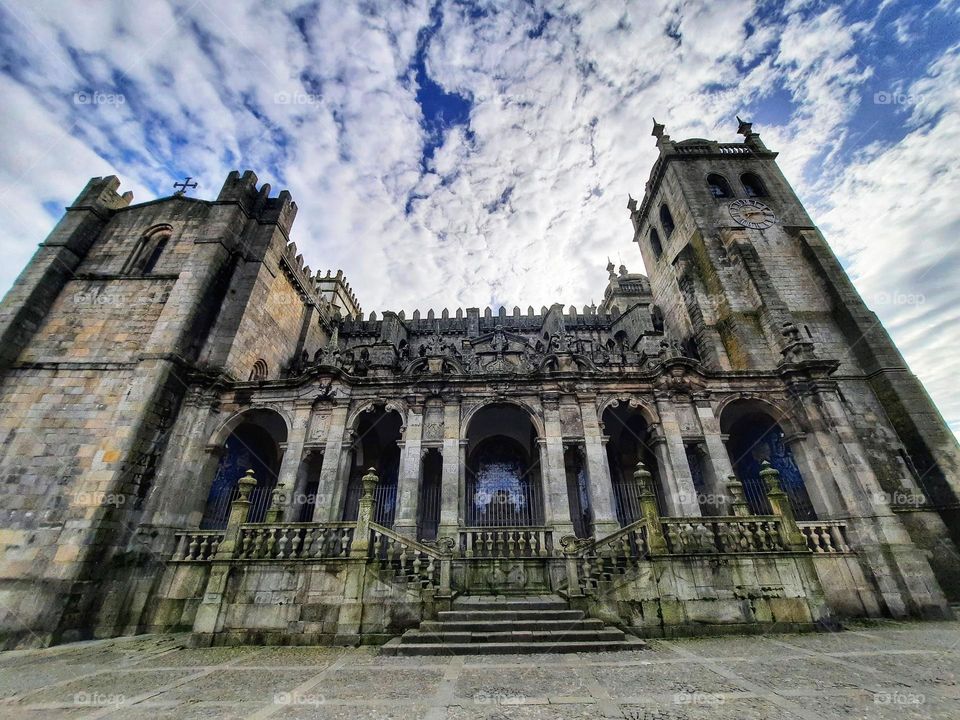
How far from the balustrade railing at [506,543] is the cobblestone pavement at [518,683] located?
3.73 meters

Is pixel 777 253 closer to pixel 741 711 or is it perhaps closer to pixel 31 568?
pixel 741 711

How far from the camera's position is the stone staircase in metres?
7.25

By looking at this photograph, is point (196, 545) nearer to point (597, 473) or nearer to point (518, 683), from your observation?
point (518, 683)

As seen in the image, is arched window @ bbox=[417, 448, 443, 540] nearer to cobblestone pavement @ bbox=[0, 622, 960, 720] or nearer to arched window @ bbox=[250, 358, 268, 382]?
cobblestone pavement @ bbox=[0, 622, 960, 720]

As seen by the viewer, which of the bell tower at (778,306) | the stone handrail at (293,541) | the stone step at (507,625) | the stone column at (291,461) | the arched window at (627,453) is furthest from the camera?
the arched window at (627,453)

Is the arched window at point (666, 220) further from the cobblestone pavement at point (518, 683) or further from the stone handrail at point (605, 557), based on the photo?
the cobblestone pavement at point (518, 683)

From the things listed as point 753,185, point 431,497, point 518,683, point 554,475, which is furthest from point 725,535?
point 753,185

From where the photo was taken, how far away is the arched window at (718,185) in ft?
70.8

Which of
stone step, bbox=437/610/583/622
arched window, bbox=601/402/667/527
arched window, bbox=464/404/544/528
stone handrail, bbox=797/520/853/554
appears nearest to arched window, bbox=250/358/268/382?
arched window, bbox=464/404/544/528

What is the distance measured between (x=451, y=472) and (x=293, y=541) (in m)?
4.97

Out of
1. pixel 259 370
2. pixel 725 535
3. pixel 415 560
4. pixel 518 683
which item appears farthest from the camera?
pixel 259 370

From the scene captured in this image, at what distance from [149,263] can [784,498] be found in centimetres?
2420

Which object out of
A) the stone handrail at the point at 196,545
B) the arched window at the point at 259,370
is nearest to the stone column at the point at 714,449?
the stone handrail at the point at 196,545

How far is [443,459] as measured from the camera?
43.9 ft
